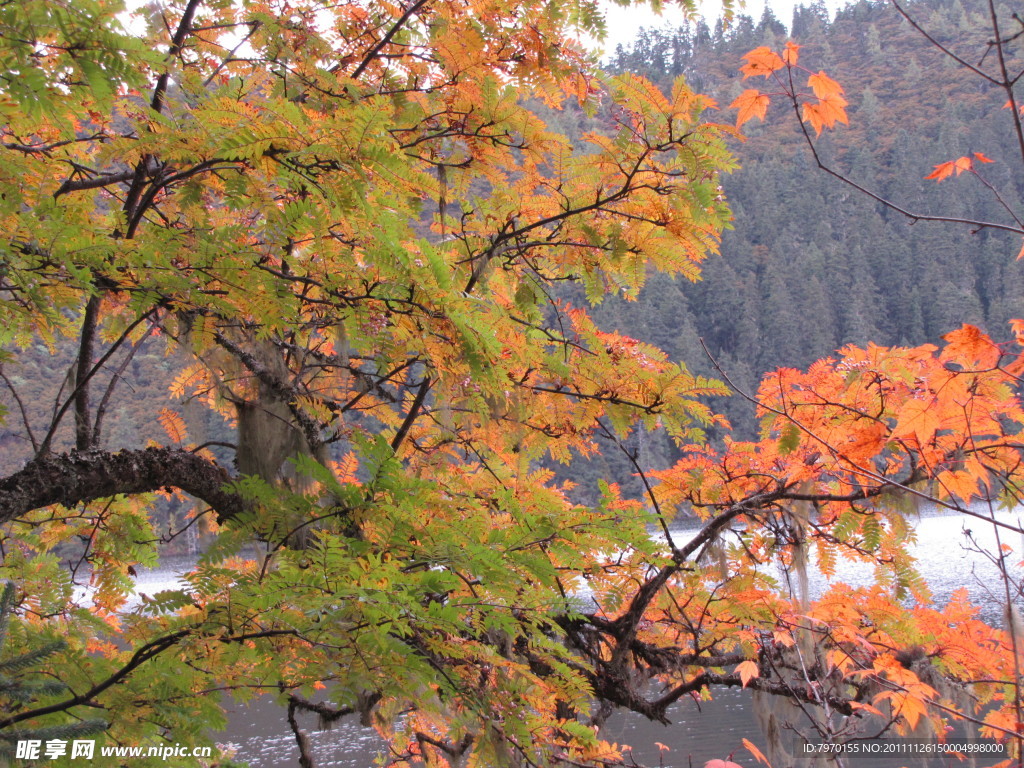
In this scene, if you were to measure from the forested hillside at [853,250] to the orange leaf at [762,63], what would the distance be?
29.5m

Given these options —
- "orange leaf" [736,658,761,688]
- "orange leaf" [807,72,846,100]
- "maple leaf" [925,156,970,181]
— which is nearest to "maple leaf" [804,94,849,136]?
"orange leaf" [807,72,846,100]

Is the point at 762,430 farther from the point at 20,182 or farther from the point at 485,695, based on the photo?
the point at 20,182

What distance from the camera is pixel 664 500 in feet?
9.90

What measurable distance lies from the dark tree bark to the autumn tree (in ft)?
0.03

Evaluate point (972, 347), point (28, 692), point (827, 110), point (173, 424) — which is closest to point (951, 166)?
point (827, 110)

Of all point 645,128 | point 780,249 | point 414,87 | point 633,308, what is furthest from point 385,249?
point 780,249

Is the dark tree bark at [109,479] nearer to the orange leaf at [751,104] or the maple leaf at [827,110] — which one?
the orange leaf at [751,104]

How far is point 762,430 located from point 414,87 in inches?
67.3

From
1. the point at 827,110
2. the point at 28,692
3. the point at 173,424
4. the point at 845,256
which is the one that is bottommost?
the point at 28,692

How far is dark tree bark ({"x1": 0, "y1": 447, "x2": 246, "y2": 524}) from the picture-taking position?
1.87m

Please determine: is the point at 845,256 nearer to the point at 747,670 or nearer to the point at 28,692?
the point at 747,670

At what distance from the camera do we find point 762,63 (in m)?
1.63

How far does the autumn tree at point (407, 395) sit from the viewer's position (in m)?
1.43

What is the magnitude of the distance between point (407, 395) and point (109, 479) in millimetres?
1445
